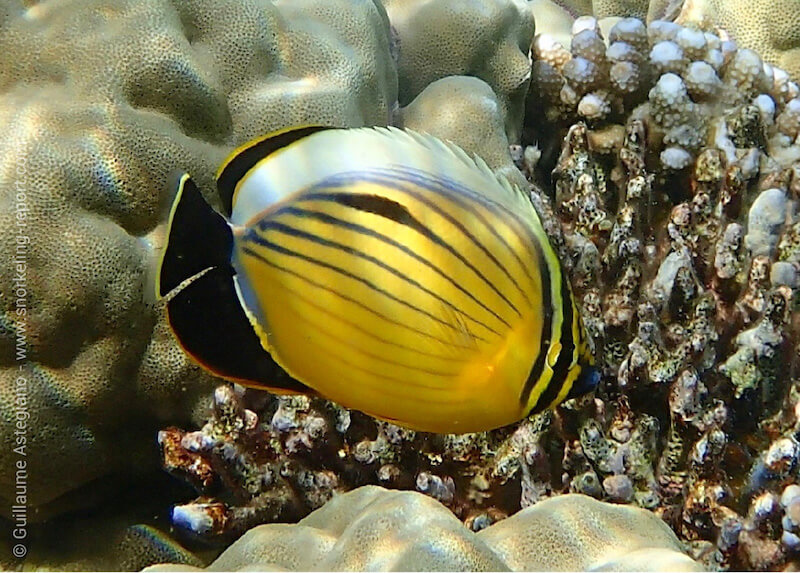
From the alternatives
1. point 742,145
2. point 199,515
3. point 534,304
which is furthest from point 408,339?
point 742,145

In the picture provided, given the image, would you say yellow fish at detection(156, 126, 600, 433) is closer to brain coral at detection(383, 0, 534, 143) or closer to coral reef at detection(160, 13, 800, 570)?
coral reef at detection(160, 13, 800, 570)

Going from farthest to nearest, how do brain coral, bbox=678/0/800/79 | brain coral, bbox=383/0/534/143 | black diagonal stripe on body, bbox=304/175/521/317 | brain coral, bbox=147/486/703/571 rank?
brain coral, bbox=678/0/800/79 < brain coral, bbox=383/0/534/143 < brain coral, bbox=147/486/703/571 < black diagonal stripe on body, bbox=304/175/521/317

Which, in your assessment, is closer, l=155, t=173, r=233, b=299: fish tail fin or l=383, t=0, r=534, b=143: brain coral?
l=155, t=173, r=233, b=299: fish tail fin

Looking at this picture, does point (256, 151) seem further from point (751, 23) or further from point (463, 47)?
point (751, 23)

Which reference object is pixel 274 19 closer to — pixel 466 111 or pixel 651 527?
pixel 466 111

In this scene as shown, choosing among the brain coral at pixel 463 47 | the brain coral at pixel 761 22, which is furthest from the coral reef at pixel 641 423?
the brain coral at pixel 761 22

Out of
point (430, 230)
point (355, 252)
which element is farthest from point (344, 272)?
point (430, 230)

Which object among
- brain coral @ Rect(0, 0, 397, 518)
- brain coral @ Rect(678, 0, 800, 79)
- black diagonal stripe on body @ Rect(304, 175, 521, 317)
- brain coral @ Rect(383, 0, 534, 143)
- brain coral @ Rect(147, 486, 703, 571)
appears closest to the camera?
black diagonal stripe on body @ Rect(304, 175, 521, 317)

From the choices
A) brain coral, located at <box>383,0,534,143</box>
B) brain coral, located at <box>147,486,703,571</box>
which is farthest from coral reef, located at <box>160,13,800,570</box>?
brain coral, located at <box>383,0,534,143</box>
